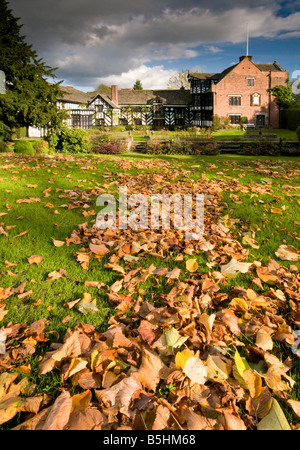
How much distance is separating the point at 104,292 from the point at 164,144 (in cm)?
1468

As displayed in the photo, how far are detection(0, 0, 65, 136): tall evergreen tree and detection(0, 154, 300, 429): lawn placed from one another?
1658cm

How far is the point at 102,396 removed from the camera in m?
1.53

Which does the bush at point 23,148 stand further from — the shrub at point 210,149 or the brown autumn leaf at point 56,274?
the brown autumn leaf at point 56,274

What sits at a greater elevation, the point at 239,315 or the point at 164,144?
the point at 164,144

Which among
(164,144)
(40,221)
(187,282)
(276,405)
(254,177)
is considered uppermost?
(164,144)

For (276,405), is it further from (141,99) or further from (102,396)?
(141,99)

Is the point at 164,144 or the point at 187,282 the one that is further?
the point at 164,144

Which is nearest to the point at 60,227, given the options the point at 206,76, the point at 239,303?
the point at 239,303

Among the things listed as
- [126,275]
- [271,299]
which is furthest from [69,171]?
[271,299]

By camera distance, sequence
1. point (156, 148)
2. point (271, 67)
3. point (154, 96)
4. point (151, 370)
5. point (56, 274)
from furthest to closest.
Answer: point (154, 96) < point (271, 67) < point (156, 148) < point (56, 274) < point (151, 370)

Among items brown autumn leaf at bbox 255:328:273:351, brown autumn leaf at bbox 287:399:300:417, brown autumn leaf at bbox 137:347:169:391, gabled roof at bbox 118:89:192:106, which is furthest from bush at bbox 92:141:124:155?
gabled roof at bbox 118:89:192:106

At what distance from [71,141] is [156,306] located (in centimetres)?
1402

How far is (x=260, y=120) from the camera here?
42.2 meters

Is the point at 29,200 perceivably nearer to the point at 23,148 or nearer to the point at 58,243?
the point at 58,243
